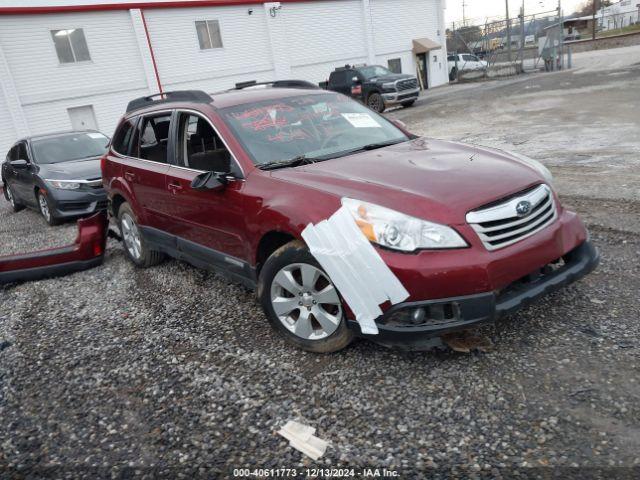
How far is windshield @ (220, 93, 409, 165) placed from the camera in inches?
155

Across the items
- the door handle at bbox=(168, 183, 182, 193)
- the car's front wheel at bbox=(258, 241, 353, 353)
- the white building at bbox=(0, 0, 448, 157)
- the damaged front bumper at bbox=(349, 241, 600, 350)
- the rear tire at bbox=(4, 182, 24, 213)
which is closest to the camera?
the damaged front bumper at bbox=(349, 241, 600, 350)

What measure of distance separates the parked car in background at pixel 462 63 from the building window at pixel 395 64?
4.29 m

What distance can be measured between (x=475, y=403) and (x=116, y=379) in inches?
91.0

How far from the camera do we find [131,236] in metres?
5.82

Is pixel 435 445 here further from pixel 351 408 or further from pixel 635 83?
pixel 635 83

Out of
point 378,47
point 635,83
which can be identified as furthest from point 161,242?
point 378,47

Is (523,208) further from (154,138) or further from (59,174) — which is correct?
(59,174)

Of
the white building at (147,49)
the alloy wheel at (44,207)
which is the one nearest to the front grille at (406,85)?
the white building at (147,49)

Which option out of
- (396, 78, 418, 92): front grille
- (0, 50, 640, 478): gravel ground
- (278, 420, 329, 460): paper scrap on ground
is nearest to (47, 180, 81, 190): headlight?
(0, 50, 640, 478): gravel ground

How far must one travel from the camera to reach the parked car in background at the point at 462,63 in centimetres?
3283

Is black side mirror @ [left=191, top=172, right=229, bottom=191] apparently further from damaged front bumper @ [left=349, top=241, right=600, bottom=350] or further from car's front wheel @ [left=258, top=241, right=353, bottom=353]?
damaged front bumper @ [left=349, top=241, right=600, bottom=350]

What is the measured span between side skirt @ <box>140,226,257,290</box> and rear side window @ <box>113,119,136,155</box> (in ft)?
2.98

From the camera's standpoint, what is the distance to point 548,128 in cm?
1153

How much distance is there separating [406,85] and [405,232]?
20360 millimetres
